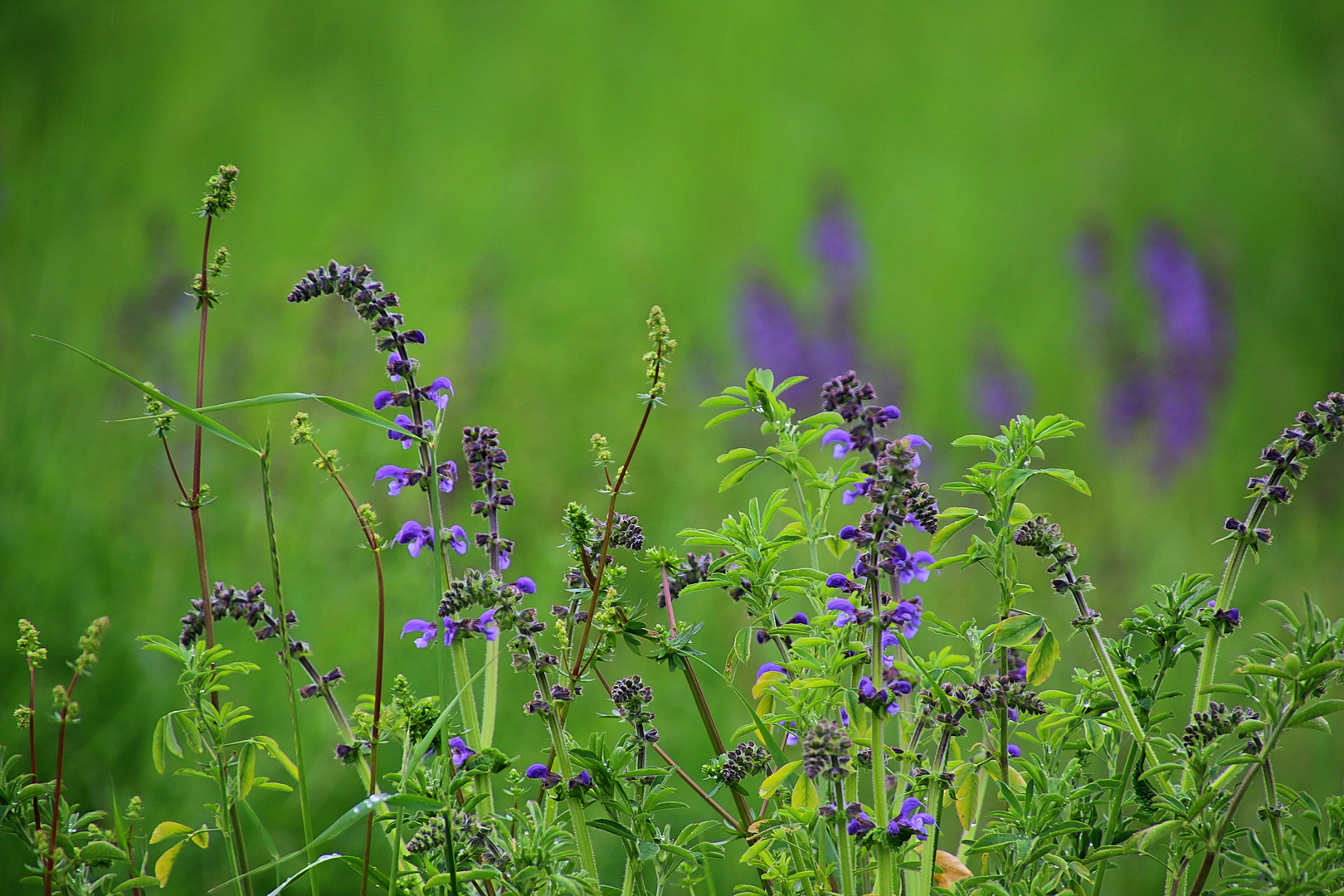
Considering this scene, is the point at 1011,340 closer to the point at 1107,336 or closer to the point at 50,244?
the point at 1107,336

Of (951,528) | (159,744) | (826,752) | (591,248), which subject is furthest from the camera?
(591,248)

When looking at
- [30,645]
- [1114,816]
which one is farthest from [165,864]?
[1114,816]

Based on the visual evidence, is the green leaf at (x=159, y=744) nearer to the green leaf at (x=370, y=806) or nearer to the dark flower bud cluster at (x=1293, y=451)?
the green leaf at (x=370, y=806)

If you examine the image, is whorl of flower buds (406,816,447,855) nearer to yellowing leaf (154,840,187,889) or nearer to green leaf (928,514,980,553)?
yellowing leaf (154,840,187,889)

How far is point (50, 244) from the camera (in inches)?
108

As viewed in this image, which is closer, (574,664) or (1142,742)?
(1142,742)

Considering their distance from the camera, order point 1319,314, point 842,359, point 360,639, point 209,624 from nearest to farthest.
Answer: point 209,624 → point 360,639 → point 842,359 → point 1319,314

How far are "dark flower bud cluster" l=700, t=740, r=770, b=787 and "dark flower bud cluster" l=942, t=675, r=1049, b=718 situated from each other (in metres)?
0.16

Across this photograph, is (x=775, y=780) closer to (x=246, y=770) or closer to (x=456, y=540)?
(x=456, y=540)

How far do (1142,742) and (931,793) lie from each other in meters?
0.16

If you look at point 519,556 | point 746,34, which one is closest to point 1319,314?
point 746,34

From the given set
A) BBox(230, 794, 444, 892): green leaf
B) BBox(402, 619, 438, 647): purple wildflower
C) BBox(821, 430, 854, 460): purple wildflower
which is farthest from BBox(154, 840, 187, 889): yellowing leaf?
BBox(821, 430, 854, 460): purple wildflower

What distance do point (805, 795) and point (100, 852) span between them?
0.56m

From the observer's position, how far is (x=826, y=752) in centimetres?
60
